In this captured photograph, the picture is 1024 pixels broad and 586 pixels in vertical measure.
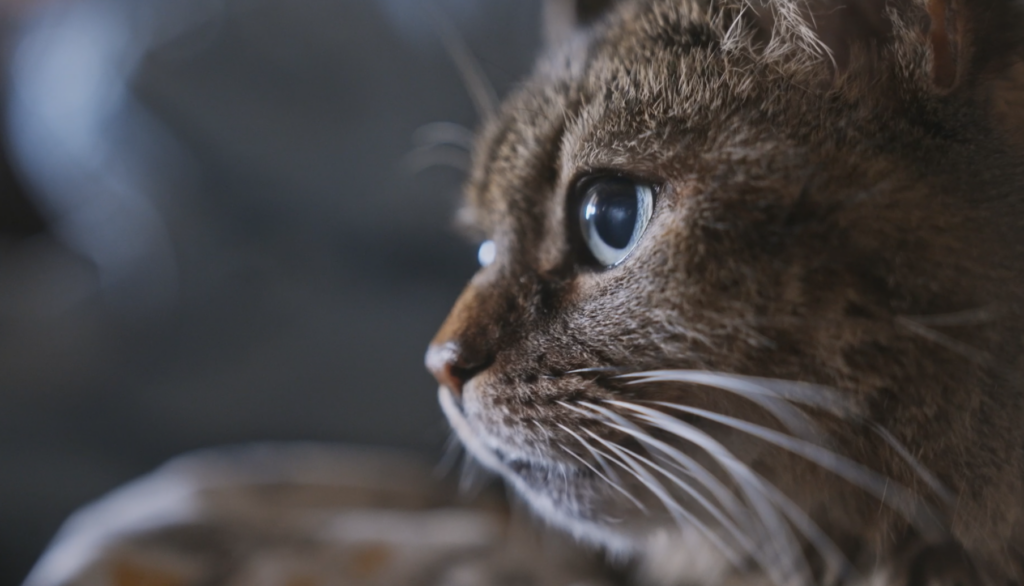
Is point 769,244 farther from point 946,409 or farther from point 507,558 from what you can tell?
point 507,558

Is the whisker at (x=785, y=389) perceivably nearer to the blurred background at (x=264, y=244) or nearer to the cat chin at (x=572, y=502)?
the cat chin at (x=572, y=502)

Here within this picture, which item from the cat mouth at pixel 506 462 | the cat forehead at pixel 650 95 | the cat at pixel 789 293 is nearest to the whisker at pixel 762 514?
the cat at pixel 789 293

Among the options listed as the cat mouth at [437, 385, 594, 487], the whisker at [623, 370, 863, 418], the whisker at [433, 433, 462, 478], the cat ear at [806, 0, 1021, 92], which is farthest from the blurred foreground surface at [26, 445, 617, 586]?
the cat ear at [806, 0, 1021, 92]

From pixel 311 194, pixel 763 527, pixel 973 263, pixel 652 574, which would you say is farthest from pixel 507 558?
pixel 311 194

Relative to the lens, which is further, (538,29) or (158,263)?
(158,263)

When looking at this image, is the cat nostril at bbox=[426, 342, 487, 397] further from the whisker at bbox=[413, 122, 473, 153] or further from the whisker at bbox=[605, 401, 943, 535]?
the whisker at bbox=[413, 122, 473, 153]

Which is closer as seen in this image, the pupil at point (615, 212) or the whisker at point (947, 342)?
the whisker at point (947, 342)

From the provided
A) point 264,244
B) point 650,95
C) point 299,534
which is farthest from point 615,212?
point 264,244
